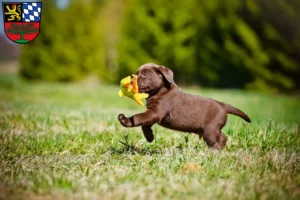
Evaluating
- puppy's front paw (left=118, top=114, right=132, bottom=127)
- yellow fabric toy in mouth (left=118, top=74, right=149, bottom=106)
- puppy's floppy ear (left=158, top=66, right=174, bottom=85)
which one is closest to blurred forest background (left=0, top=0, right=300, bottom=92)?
puppy's floppy ear (left=158, top=66, right=174, bottom=85)

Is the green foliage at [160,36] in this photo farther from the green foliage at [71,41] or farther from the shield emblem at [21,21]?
the shield emblem at [21,21]

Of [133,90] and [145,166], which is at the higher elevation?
[133,90]

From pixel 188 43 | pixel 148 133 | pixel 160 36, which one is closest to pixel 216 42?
pixel 188 43

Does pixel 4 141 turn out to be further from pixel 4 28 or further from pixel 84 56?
pixel 84 56

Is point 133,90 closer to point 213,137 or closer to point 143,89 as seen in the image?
point 143,89

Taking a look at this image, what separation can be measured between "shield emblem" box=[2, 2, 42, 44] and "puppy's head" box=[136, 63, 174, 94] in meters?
1.63

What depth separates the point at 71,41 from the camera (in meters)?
24.8

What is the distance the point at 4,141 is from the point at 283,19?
15.5 m

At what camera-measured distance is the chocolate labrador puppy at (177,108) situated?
3504mm

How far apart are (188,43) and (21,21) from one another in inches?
675

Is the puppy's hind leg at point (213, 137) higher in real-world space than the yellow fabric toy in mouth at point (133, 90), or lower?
lower

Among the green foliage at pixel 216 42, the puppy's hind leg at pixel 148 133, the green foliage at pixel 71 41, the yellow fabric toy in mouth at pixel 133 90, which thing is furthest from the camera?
the green foliage at pixel 71 41

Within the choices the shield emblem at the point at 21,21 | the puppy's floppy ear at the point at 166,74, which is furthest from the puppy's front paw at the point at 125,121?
the shield emblem at the point at 21,21

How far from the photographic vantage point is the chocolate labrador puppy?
138 inches
